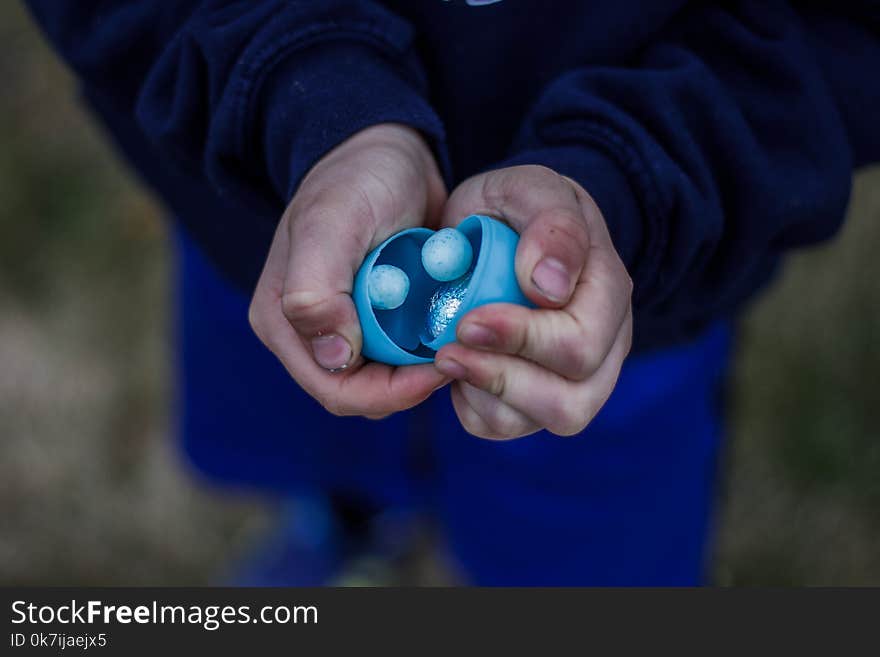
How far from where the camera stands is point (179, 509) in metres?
1.50

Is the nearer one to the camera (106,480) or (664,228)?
(664,228)

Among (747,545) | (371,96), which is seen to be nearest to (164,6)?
(371,96)

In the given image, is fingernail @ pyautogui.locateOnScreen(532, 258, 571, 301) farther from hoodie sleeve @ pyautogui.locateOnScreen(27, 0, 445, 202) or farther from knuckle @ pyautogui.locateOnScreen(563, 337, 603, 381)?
hoodie sleeve @ pyautogui.locateOnScreen(27, 0, 445, 202)

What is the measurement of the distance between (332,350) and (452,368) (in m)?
0.07

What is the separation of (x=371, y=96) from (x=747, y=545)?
42.9 inches

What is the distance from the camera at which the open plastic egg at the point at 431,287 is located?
516 millimetres

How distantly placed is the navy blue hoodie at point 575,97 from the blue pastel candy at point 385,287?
10 centimetres

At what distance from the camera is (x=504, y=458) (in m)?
0.96

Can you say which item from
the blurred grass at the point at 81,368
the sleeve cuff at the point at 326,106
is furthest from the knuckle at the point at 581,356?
the blurred grass at the point at 81,368

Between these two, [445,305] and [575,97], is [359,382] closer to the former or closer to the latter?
[445,305]

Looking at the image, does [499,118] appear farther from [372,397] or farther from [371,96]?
[372,397]

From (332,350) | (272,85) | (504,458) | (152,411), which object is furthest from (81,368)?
(332,350)

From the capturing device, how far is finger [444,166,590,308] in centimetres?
49

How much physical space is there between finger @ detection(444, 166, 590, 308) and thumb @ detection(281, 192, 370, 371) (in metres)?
0.08
